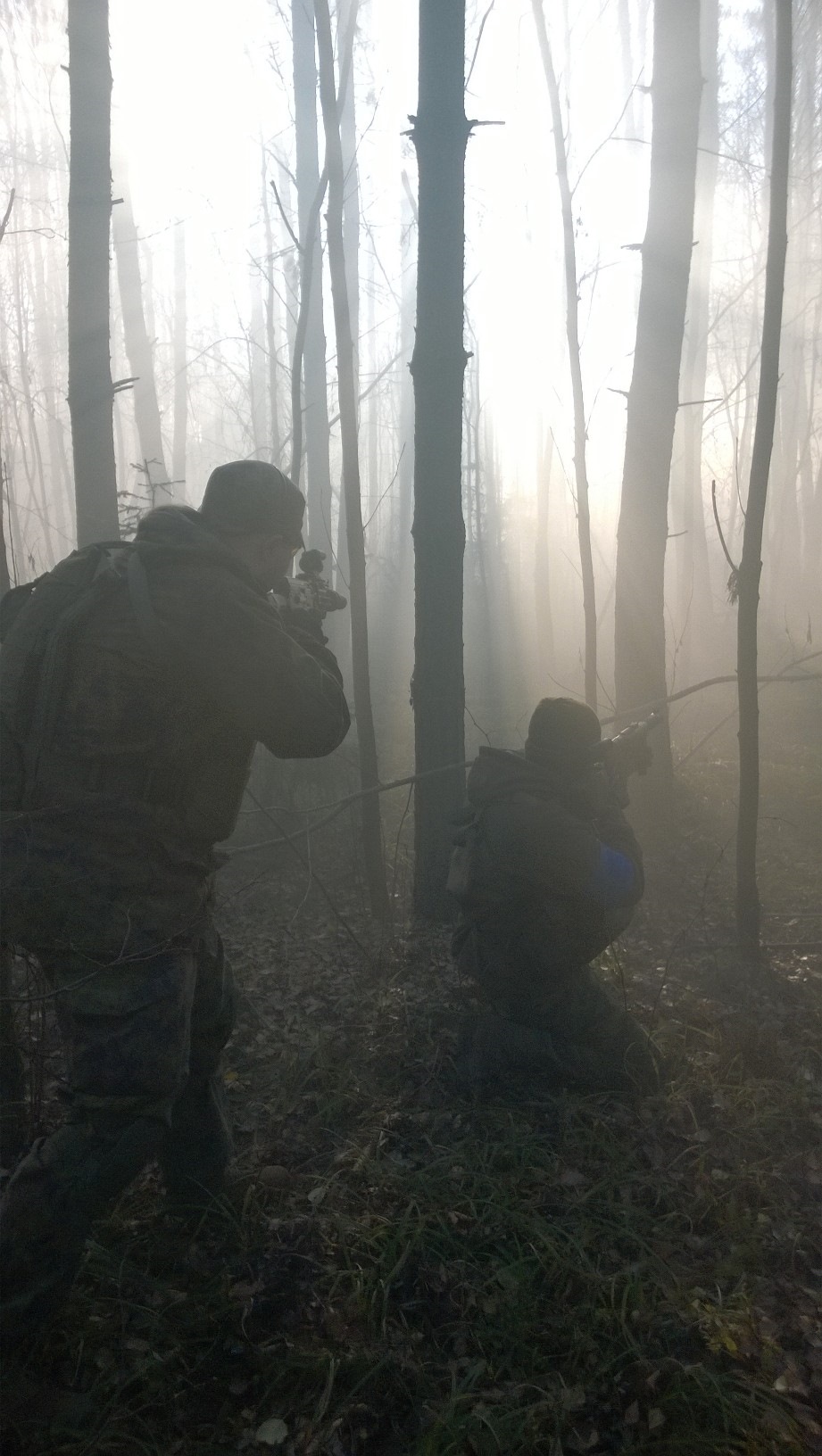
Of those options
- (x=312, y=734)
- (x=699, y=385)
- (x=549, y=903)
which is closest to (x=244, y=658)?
(x=312, y=734)

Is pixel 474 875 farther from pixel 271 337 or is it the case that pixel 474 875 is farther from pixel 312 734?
pixel 271 337

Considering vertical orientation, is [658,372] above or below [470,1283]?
above

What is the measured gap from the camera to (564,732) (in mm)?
3307

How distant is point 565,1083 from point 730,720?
5.71 metres

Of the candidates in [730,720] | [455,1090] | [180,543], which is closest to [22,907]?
[180,543]

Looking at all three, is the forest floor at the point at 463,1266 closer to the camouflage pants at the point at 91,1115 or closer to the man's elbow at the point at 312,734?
the camouflage pants at the point at 91,1115

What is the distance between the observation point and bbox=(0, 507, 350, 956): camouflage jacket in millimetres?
2197

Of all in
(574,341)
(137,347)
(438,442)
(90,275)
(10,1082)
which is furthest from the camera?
(137,347)

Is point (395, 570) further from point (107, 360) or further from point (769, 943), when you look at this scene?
point (769, 943)

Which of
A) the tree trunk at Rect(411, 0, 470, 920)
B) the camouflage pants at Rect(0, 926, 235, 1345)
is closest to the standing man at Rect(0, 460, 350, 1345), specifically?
the camouflage pants at Rect(0, 926, 235, 1345)

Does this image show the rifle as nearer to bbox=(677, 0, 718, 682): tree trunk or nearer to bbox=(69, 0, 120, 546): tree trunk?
bbox=(69, 0, 120, 546): tree trunk

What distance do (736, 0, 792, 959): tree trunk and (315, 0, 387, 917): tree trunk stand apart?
192 cm

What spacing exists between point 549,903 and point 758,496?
2.30 metres

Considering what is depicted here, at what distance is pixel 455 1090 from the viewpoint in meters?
3.42
